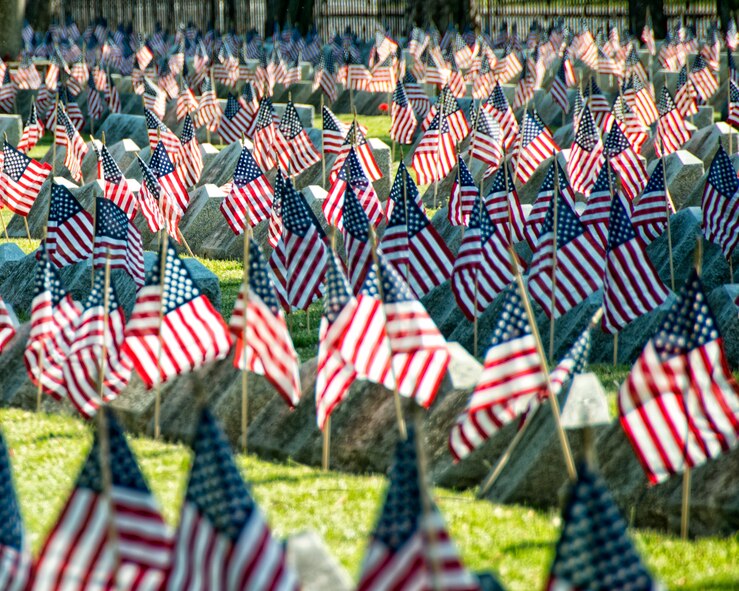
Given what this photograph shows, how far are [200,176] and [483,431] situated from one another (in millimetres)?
13267

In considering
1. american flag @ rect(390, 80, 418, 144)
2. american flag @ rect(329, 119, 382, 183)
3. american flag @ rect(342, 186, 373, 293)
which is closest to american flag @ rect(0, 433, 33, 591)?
american flag @ rect(342, 186, 373, 293)

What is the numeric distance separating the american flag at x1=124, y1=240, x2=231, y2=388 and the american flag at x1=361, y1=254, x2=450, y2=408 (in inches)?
70.7

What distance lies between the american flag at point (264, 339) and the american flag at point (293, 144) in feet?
32.6

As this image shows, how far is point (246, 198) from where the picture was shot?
1625cm

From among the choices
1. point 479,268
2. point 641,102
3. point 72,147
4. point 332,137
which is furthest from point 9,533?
point 641,102

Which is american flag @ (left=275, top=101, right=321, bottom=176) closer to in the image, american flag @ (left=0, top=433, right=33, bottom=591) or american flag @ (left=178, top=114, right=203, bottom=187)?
american flag @ (left=178, top=114, right=203, bottom=187)

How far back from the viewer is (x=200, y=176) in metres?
20.8

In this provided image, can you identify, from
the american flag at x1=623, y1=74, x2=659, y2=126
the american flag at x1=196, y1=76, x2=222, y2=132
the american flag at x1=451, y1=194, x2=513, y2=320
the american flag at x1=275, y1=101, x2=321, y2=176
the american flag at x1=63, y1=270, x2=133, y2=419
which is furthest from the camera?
the american flag at x1=196, y1=76, x2=222, y2=132

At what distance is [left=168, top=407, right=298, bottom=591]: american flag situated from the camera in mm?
5168

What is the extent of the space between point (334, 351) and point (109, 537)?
3560 millimetres

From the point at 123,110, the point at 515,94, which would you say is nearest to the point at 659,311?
the point at 515,94

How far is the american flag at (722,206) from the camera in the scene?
13148 millimetres

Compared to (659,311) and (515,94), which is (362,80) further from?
(659,311)

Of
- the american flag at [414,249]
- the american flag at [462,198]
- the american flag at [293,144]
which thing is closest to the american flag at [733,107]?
the american flag at [293,144]
